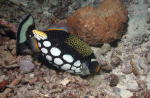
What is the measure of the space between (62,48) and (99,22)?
1.10 m

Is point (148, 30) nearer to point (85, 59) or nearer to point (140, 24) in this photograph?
point (140, 24)

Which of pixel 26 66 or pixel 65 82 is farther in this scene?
pixel 26 66

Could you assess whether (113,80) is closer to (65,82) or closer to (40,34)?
(65,82)

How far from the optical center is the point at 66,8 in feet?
18.5

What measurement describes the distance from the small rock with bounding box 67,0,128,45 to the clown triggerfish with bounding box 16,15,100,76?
0.42 metres

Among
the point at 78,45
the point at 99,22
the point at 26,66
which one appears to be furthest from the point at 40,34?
the point at 99,22

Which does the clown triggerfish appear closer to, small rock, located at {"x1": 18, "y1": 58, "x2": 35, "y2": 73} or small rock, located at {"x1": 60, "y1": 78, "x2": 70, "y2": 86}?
small rock, located at {"x1": 60, "y1": 78, "x2": 70, "y2": 86}

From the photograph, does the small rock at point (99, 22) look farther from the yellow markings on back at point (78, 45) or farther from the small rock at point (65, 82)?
the small rock at point (65, 82)

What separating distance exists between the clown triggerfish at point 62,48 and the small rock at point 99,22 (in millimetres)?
415

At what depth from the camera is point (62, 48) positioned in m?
4.87

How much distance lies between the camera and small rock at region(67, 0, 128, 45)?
5.23m

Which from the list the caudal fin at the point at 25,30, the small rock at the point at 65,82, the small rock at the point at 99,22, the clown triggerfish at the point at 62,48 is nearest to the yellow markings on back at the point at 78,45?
the clown triggerfish at the point at 62,48

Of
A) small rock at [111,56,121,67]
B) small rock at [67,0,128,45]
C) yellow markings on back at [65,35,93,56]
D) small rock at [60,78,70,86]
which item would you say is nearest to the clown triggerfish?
yellow markings on back at [65,35,93,56]

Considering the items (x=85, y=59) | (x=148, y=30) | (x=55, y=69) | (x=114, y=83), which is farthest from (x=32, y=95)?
(x=148, y=30)
